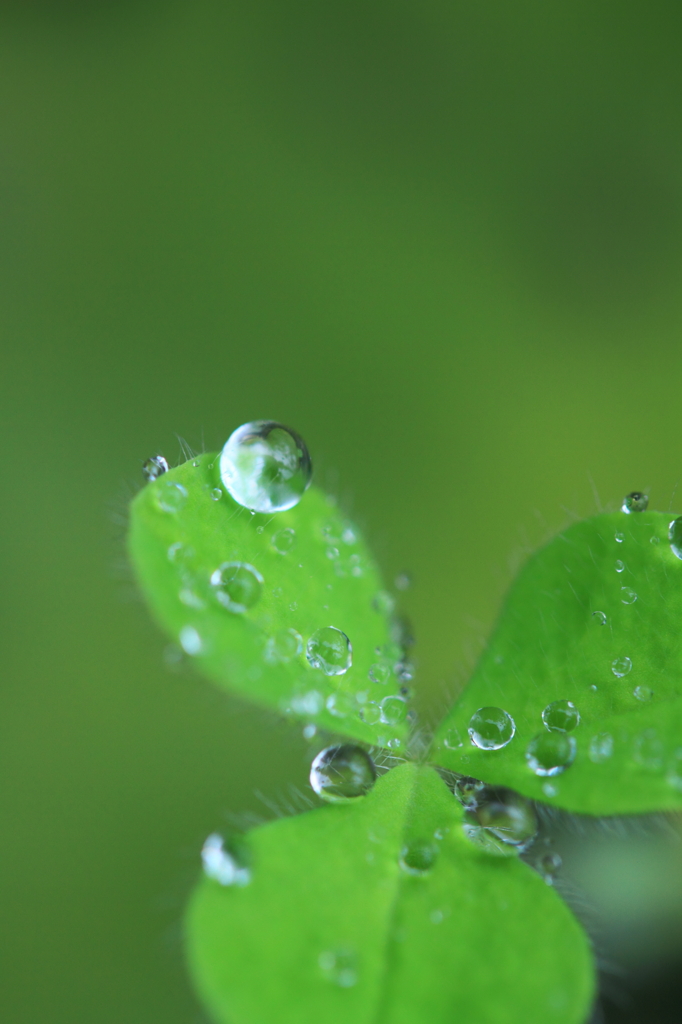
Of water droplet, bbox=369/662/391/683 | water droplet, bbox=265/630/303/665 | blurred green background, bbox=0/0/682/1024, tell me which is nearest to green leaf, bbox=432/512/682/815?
water droplet, bbox=369/662/391/683

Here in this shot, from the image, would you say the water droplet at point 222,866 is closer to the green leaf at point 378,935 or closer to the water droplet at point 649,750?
the green leaf at point 378,935

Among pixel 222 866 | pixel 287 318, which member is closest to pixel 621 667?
pixel 222 866

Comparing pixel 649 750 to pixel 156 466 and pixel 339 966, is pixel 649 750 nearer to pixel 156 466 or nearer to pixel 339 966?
pixel 339 966

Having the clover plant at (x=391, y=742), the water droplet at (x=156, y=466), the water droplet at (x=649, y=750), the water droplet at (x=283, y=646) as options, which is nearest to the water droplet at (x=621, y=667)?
the clover plant at (x=391, y=742)

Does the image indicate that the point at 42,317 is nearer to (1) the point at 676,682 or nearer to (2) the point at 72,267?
(2) the point at 72,267

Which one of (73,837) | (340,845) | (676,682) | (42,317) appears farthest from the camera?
(42,317)

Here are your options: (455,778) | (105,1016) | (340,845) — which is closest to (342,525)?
(455,778)

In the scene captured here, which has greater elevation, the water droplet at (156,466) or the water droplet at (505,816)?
the water droplet at (156,466)
